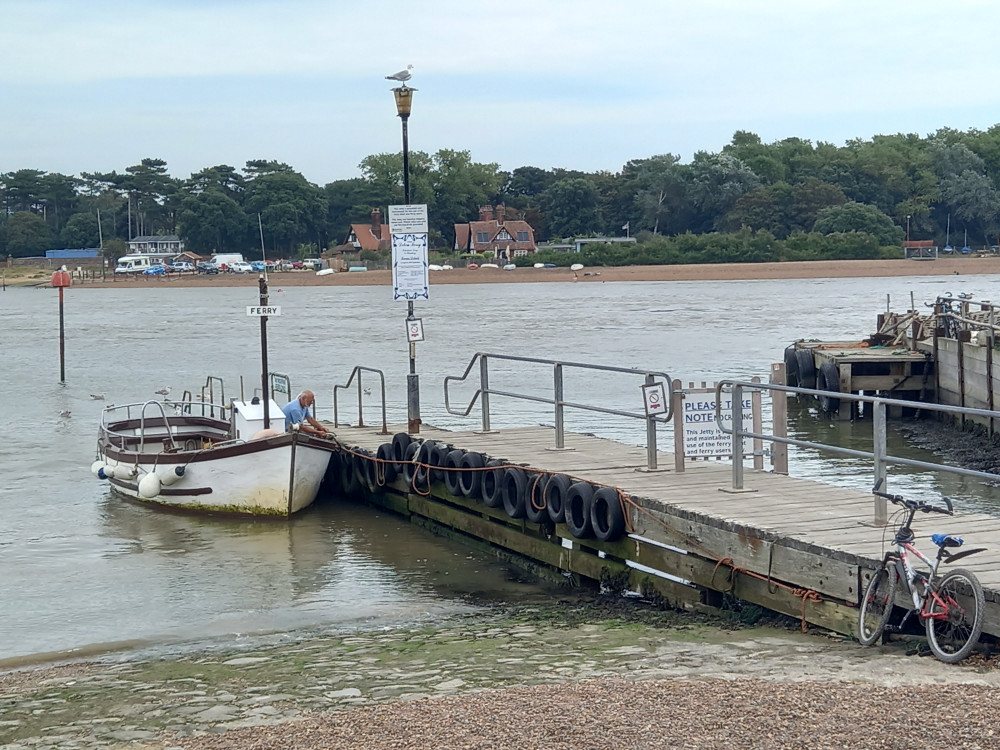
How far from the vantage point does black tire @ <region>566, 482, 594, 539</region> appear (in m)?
12.2

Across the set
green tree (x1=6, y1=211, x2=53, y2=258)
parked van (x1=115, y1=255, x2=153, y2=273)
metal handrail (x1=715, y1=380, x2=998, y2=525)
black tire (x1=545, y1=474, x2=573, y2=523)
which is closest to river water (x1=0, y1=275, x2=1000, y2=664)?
black tire (x1=545, y1=474, x2=573, y2=523)

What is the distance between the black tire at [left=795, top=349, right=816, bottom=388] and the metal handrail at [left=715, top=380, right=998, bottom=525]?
18.3 m

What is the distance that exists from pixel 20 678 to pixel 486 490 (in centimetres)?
570

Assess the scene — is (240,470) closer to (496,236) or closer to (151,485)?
(151,485)

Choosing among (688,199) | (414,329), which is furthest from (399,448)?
(688,199)

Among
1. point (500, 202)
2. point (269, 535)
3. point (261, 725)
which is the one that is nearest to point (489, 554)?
point (269, 535)

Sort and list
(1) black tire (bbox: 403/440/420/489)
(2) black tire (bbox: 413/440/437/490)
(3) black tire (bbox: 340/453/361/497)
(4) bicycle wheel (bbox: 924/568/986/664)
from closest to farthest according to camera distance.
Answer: (4) bicycle wheel (bbox: 924/568/986/664)
(2) black tire (bbox: 413/440/437/490)
(1) black tire (bbox: 403/440/420/489)
(3) black tire (bbox: 340/453/361/497)

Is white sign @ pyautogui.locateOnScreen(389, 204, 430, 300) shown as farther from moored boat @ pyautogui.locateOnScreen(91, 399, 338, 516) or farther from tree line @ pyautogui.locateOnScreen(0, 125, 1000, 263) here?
tree line @ pyautogui.locateOnScreen(0, 125, 1000, 263)

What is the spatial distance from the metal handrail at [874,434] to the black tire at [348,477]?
6981 millimetres

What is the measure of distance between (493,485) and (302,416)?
4.83m

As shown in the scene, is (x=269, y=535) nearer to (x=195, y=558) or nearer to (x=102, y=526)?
(x=195, y=558)

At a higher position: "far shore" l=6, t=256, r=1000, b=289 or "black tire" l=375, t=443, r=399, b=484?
"far shore" l=6, t=256, r=1000, b=289

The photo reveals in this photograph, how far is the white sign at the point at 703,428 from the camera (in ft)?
41.8

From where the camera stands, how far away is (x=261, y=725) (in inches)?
310
